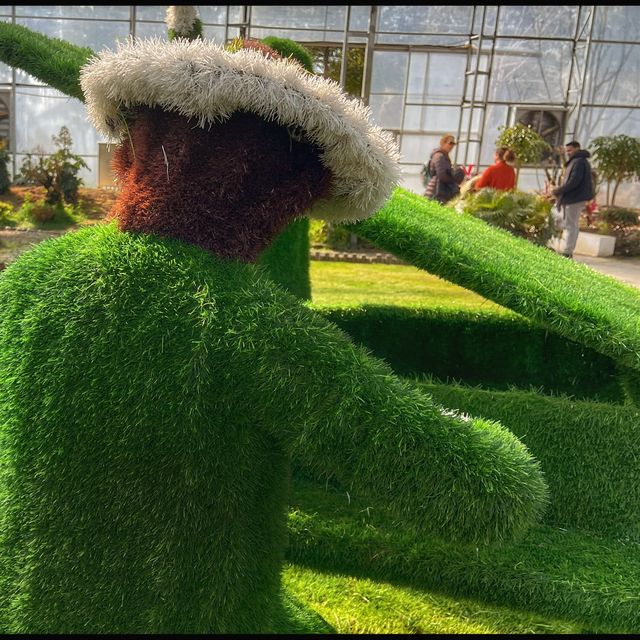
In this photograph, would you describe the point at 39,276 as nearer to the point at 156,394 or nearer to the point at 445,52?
the point at 156,394

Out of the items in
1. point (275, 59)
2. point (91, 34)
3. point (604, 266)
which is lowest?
point (604, 266)

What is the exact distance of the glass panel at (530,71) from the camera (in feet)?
35.4

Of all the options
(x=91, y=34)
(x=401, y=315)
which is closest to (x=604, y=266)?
(x=401, y=315)

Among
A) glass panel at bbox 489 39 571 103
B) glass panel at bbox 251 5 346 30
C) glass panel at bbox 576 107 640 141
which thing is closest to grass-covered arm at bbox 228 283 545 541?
glass panel at bbox 251 5 346 30

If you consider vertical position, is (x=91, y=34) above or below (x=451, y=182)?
above

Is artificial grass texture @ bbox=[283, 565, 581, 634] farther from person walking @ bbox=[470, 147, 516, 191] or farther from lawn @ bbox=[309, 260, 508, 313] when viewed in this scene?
person walking @ bbox=[470, 147, 516, 191]

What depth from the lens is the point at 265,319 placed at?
1.08 m

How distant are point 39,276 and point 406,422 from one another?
653 millimetres

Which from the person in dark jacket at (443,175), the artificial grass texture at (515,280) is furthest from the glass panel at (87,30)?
the artificial grass texture at (515,280)

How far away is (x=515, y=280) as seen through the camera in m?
1.75

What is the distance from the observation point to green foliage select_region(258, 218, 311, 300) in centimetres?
270

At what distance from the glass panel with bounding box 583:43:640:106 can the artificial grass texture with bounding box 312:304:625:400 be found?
378 inches

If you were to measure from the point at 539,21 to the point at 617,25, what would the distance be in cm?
119

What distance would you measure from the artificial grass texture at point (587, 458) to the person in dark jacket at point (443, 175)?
19.3ft
